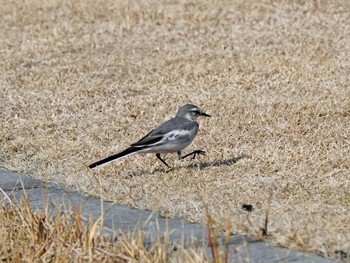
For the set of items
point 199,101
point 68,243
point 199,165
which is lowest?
point 68,243

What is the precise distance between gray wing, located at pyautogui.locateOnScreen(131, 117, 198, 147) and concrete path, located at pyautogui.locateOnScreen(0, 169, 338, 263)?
32.4 inches

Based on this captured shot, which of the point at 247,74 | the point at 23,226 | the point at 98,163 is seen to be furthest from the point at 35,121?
the point at 23,226

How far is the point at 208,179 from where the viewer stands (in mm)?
7074

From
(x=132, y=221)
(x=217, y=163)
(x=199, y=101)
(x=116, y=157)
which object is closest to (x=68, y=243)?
(x=132, y=221)

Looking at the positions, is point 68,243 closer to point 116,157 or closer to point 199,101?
point 116,157

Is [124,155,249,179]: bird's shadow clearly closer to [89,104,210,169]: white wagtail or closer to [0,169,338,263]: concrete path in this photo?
[89,104,210,169]: white wagtail

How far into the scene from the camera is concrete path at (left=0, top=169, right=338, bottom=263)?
488 centimetres

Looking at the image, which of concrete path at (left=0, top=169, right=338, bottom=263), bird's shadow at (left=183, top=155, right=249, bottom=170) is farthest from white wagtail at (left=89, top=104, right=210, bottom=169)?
concrete path at (left=0, top=169, right=338, bottom=263)

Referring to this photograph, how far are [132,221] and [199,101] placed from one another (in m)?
4.35

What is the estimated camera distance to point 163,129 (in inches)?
293

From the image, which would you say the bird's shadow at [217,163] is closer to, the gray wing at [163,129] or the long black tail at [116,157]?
the gray wing at [163,129]

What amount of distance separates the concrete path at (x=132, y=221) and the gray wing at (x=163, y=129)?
2.70ft

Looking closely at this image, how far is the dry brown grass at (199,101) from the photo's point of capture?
6.51m

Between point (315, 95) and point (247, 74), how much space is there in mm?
1294
